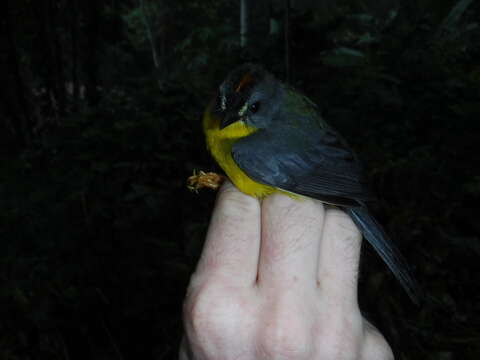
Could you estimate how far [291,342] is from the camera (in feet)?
3.45

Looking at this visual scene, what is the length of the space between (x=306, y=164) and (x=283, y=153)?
11 cm

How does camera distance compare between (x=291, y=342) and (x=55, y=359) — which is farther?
(x=55, y=359)

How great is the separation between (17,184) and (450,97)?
4990 millimetres

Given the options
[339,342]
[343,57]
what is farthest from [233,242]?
[343,57]

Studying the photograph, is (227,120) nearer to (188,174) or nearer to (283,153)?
(283,153)

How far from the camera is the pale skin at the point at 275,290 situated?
1.08 meters

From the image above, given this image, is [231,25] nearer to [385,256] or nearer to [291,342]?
[385,256]

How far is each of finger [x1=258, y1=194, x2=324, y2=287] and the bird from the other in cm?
17

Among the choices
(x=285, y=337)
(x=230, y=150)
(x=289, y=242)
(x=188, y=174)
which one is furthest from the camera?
(x=188, y=174)

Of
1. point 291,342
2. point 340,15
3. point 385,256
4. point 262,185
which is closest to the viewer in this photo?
point 291,342

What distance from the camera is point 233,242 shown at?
120 centimetres

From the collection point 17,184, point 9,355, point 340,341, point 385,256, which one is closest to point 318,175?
point 385,256

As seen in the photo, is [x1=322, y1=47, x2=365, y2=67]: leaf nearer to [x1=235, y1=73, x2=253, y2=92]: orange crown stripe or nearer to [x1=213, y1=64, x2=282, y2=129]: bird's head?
[x1=213, y1=64, x2=282, y2=129]: bird's head

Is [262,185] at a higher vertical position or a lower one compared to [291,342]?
higher
